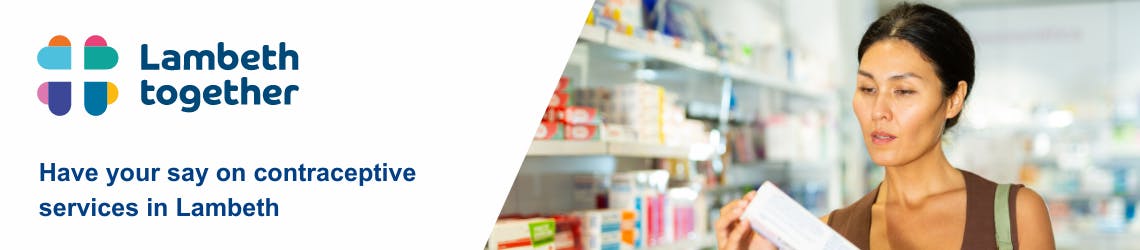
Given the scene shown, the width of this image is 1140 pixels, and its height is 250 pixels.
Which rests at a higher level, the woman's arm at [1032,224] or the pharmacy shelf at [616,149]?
the pharmacy shelf at [616,149]

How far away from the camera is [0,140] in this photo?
249cm

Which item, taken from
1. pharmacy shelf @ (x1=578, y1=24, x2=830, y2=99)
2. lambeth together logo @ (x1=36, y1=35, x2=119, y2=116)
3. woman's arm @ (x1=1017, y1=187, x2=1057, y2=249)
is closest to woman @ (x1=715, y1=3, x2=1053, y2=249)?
woman's arm @ (x1=1017, y1=187, x2=1057, y2=249)

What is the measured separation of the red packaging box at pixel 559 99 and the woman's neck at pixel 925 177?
1143mm

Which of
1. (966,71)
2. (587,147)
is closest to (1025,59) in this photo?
(587,147)

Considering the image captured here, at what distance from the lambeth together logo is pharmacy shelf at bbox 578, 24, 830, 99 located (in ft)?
4.34

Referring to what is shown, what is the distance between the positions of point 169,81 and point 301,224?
434mm

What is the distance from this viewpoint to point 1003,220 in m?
2.18

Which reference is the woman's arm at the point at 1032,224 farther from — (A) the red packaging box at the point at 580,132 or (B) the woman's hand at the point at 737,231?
(A) the red packaging box at the point at 580,132

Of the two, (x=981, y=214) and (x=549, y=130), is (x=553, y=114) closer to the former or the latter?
(x=549, y=130)

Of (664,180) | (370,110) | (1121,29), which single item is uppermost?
(1121,29)

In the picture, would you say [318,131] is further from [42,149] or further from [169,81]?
[42,149]

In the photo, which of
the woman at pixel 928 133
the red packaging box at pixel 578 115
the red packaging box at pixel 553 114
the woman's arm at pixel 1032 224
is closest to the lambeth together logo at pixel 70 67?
the red packaging box at pixel 553 114

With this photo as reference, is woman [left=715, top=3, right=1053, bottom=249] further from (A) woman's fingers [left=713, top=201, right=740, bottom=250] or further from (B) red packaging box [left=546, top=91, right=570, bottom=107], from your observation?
(B) red packaging box [left=546, top=91, right=570, bottom=107]

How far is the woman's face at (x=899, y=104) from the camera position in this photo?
2203mm
